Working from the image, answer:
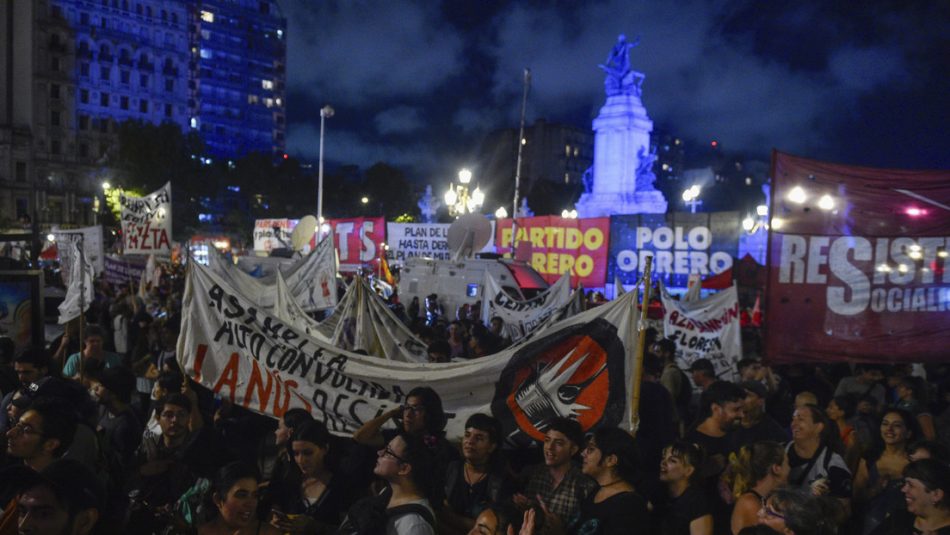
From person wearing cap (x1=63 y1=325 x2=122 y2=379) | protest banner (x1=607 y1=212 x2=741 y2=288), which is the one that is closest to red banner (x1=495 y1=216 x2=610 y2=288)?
protest banner (x1=607 y1=212 x2=741 y2=288)

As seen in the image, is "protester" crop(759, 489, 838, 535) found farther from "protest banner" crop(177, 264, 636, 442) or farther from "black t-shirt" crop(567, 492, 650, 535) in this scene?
"protest banner" crop(177, 264, 636, 442)

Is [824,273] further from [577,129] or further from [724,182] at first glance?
[724,182]

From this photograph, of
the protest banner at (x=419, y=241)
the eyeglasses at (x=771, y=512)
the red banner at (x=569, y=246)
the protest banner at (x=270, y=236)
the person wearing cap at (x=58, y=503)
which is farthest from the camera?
the protest banner at (x=270, y=236)

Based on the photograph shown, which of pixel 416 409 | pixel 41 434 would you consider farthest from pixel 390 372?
pixel 41 434

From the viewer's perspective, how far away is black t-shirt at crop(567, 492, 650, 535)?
359 centimetres

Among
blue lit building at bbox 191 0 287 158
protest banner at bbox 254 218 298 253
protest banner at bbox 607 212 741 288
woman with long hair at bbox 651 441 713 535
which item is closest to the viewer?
woman with long hair at bbox 651 441 713 535

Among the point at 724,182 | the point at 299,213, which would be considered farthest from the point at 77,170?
the point at 724,182

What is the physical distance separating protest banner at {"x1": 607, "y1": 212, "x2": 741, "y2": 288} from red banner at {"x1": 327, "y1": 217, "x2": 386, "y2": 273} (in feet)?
21.1

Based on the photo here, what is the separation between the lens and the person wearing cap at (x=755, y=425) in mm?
5148

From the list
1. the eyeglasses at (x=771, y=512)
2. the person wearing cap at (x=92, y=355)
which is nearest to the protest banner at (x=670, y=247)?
the person wearing cap at (x=92, y=355)

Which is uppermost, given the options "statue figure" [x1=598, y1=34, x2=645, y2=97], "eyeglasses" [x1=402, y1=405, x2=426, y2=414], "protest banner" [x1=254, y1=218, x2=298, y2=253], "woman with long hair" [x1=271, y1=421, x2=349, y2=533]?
"statue figure" [x1=598, y1=34, x2=645, y2=97]

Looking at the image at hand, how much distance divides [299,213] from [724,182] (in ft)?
264

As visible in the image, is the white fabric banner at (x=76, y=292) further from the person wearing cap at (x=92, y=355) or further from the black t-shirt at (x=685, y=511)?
the black t-shirt at (x=685, y=511)

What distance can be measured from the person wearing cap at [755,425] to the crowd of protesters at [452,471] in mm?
17
